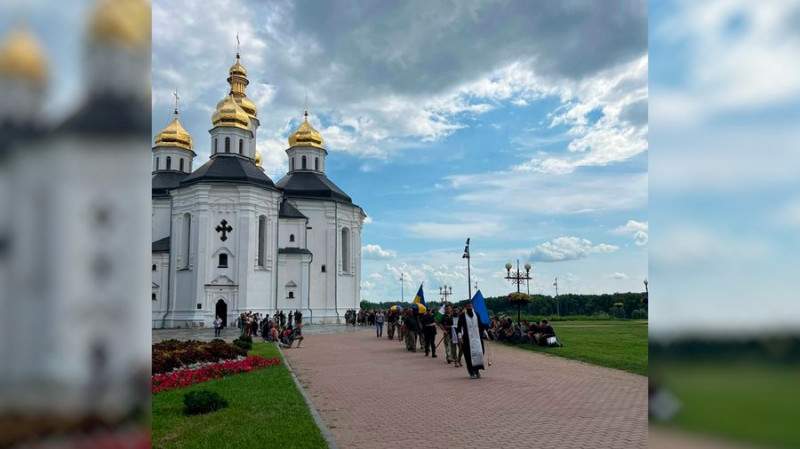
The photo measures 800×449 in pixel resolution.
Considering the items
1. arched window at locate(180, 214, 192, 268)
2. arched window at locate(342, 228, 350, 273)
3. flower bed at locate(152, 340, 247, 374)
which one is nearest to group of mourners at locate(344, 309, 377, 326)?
arched window at locate(342, 228, 350, 273)

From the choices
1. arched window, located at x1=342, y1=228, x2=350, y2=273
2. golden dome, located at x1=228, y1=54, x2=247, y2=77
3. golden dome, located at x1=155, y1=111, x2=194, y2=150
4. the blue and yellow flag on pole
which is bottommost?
the blue and yellow flag on pole

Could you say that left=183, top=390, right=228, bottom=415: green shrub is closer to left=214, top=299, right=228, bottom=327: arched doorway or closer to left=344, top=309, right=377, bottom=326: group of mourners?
left=214, top=299, right=228, bottom=327: arched doorway

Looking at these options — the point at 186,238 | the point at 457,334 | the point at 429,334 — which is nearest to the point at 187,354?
the point at 429,334

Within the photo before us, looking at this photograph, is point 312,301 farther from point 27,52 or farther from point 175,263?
point 27,52

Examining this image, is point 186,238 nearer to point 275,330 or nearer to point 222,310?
point 222,310

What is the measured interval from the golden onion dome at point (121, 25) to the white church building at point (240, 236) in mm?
41698

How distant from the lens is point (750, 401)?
1.62 metres

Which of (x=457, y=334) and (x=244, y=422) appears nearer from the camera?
(x=244, y=422)

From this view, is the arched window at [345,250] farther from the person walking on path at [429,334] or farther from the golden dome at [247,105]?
the person walking on path at [429,334]

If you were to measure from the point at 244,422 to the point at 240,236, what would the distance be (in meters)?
35.6

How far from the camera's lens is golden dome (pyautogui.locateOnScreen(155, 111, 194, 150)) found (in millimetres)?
53656

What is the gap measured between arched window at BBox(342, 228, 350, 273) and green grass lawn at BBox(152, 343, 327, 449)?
38633 millimetres

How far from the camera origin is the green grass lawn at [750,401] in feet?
5.31

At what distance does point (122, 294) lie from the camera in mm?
1473
